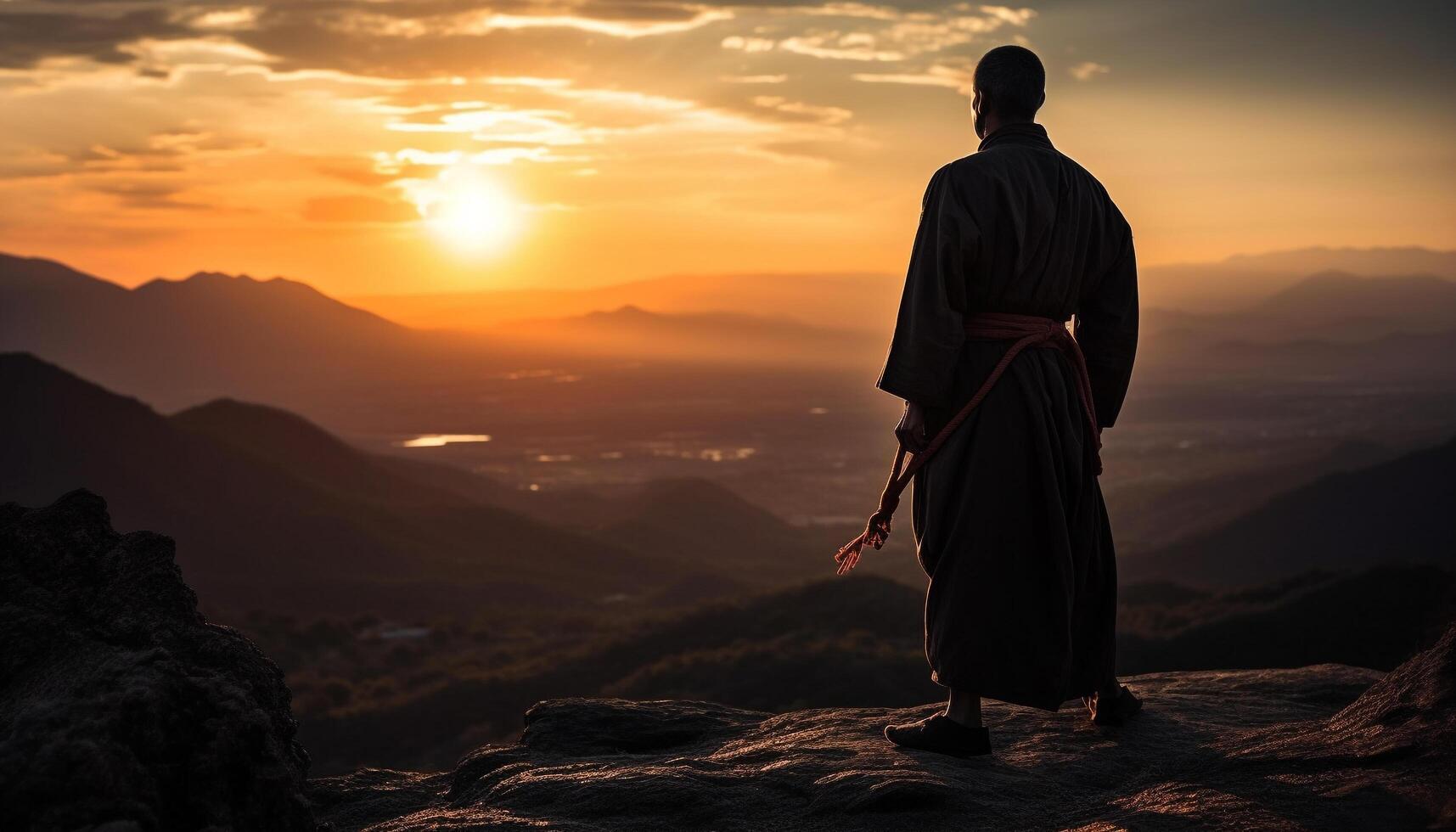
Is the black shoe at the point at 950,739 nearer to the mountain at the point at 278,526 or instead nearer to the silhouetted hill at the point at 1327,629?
the silhouetted hill at the point at 1327,629

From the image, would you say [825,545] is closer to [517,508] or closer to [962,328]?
[517,508]

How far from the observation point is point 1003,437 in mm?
4293

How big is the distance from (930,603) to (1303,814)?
1.59 meters

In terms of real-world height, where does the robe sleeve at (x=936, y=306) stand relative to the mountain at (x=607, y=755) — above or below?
above

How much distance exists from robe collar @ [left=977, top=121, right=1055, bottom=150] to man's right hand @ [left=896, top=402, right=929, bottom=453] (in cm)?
111

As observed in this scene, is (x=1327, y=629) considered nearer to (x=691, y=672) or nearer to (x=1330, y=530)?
(x=691, y=672)

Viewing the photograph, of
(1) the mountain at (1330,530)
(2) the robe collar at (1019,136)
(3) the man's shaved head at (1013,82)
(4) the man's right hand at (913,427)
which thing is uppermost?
(3) the man's shaved head at (1013,82)

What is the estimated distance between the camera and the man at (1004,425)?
13.9 feet

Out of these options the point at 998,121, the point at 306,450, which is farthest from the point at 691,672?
the point at 306,450

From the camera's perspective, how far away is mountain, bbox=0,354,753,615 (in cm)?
4153

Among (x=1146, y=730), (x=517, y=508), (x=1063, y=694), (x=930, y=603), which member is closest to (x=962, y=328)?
(x=930, y=603)

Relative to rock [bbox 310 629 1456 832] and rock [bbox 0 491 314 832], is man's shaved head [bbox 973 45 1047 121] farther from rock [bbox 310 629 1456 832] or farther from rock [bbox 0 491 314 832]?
rock [bbox 0 491 314 832]

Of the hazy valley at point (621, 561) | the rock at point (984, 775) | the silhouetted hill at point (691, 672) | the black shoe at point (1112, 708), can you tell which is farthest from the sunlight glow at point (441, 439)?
the black shoe at point (1112, 708)

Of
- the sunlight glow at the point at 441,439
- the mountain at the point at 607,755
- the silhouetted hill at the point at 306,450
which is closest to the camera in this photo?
the mountain at the point at 607,755
